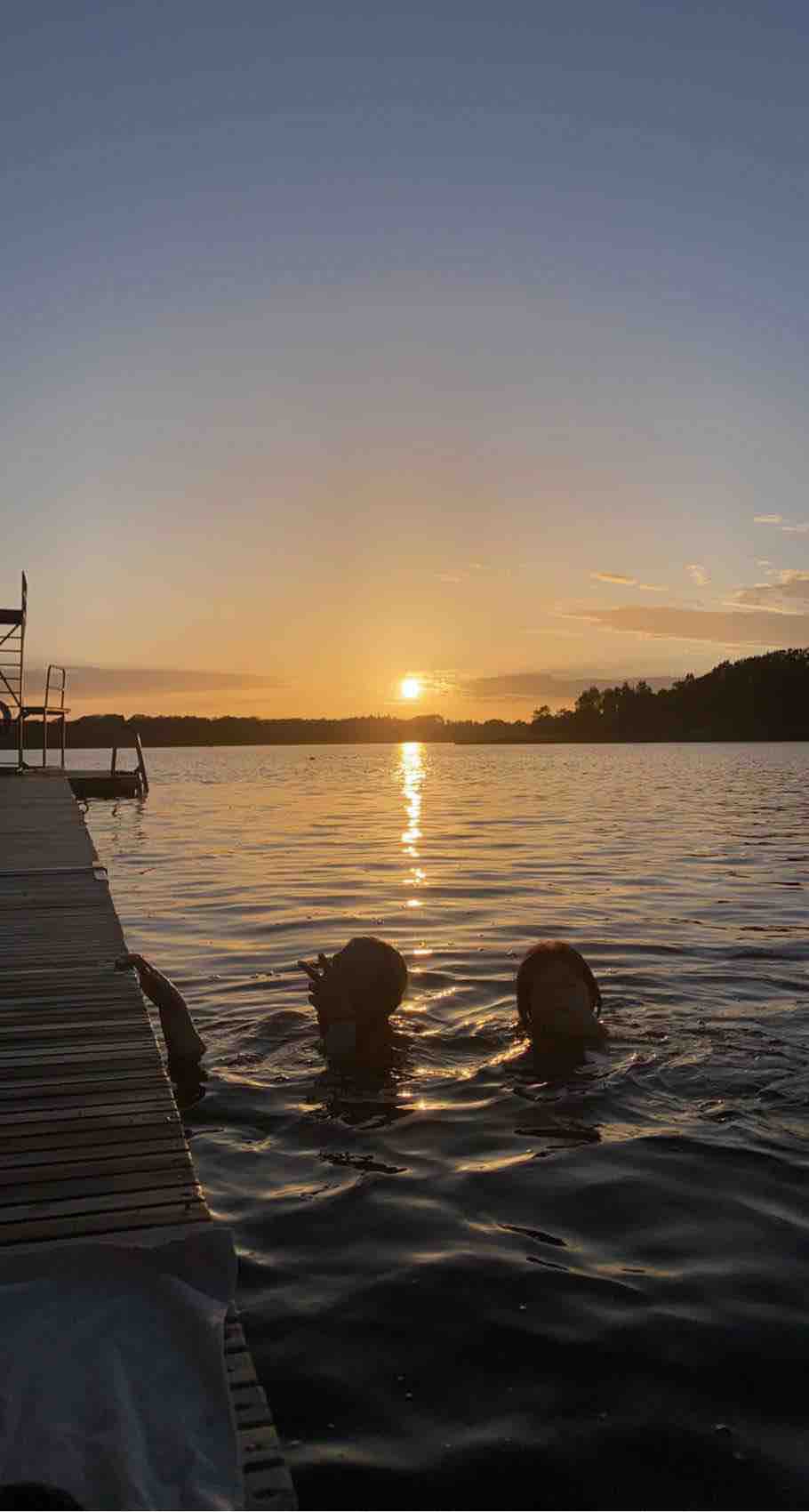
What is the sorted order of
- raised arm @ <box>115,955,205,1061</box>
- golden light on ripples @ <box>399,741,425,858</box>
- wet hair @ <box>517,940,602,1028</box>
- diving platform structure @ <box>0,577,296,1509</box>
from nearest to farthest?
diving platform structure @ <box>0,577,296,1509</box>, raised arm @ <box>115,955,205,1061</box>, wet hair @ <box>517,940,602,1028</box>, golden light on ripples @ <box>399,741,425,858</box>

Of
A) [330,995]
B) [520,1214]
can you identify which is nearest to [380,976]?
[330,995]

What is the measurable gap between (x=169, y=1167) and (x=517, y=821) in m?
31.2

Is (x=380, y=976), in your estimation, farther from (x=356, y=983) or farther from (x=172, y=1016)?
(x=172, y=1016)

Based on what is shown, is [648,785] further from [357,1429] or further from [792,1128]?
[357,1429]

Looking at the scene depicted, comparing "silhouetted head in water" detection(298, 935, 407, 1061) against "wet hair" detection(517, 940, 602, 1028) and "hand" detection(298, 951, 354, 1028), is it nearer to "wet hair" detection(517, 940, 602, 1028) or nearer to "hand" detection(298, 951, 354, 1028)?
"hand" detection(298, 951, 354, 1028)

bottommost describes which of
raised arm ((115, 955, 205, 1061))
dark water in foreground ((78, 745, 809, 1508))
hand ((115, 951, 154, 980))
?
dark water in foreground ((78, 745, 809, 1508))

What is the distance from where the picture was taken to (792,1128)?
320 inches

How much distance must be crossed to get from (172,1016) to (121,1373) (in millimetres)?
5942

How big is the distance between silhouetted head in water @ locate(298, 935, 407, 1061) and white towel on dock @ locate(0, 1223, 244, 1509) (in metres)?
4.82

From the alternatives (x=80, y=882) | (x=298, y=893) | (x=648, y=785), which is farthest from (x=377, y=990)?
(x=648, y=785)

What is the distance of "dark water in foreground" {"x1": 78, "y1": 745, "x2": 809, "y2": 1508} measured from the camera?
4617 millimetres

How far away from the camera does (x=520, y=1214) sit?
6887 millimetres

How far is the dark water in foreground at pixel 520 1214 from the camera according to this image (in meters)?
4.62

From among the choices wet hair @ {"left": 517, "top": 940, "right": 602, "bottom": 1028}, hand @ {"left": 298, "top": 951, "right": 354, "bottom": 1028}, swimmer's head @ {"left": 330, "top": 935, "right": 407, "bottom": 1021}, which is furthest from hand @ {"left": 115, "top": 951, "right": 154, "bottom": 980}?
wet hair @ {"left": 517, "top": 940, "right": 602, "bottom": 1028}
